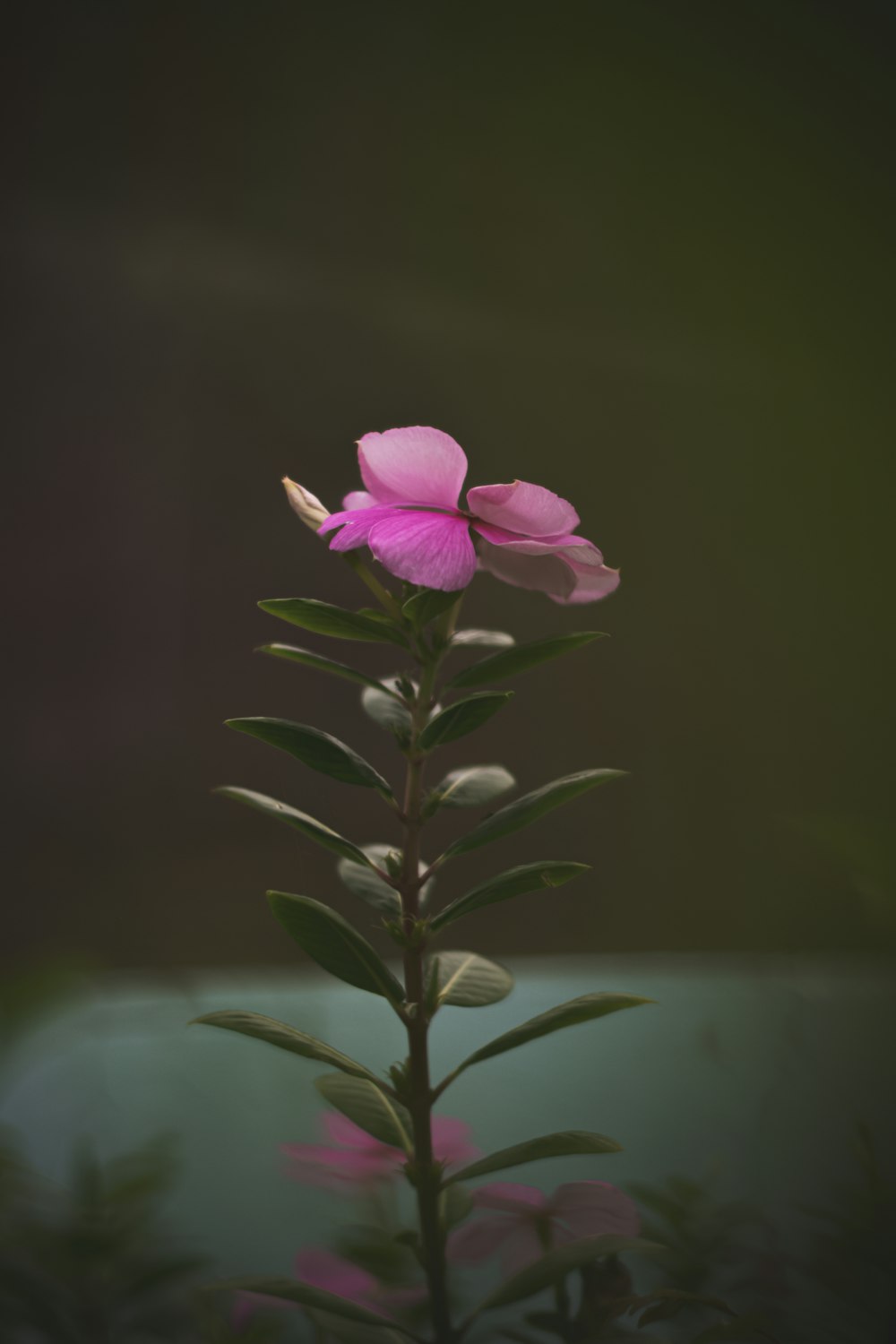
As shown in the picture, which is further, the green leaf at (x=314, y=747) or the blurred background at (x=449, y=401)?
the blurred background at (x=449, y=401)

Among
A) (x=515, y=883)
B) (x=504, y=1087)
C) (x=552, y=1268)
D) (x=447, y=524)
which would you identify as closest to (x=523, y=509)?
(x=447, y=524)

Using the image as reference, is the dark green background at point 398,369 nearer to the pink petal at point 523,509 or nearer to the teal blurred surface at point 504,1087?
the teal blurred surface at point 504,1087

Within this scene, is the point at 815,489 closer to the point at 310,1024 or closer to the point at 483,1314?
the point at 310,1024

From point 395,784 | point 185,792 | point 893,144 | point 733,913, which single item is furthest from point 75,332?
point 733,913

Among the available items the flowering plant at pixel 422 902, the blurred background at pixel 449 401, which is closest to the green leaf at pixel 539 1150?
the flowering plant at pixel 422 902

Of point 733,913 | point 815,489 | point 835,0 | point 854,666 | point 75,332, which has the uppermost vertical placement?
point 835,0

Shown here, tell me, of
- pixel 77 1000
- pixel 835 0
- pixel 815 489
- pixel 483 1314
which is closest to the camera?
pixel 483 1314
